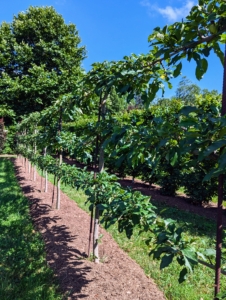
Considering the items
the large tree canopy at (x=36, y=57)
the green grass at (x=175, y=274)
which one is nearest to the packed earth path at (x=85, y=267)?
the green grass at (x=175, y=274)

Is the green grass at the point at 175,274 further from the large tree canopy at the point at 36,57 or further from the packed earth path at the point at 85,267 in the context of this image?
the large tree canopy at the point at 36,57

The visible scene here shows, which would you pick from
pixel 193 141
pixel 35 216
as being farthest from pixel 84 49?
pixel 193 141

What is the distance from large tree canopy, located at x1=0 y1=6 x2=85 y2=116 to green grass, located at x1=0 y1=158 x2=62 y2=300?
402 inches

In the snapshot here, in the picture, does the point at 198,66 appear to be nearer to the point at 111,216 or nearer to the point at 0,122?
the point at 111,216

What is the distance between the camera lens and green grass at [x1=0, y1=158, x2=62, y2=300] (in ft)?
7.18

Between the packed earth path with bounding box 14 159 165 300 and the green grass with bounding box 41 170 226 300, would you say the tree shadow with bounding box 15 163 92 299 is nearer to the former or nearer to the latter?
the packed earth path with bounding box 14 159 165 300

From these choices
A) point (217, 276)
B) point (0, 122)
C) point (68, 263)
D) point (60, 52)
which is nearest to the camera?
point (217, 276)

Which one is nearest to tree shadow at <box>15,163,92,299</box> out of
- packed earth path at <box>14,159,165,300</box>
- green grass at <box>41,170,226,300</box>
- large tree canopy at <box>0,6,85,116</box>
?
packed earth path at <box>14,159,165,300</box>

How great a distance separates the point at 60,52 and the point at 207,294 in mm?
14459

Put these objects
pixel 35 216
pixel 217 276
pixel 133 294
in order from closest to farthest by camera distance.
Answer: pixel 217 276 < pixel 133 294 < pixel 35 216

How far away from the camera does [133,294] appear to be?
216 cm

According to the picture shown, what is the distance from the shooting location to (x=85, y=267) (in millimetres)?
2582

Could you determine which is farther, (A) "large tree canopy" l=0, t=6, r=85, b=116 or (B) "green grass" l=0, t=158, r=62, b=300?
(A) "large tree canopy" l=0, t=6, r=85, b=116

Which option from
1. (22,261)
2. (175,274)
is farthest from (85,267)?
(175,274)
